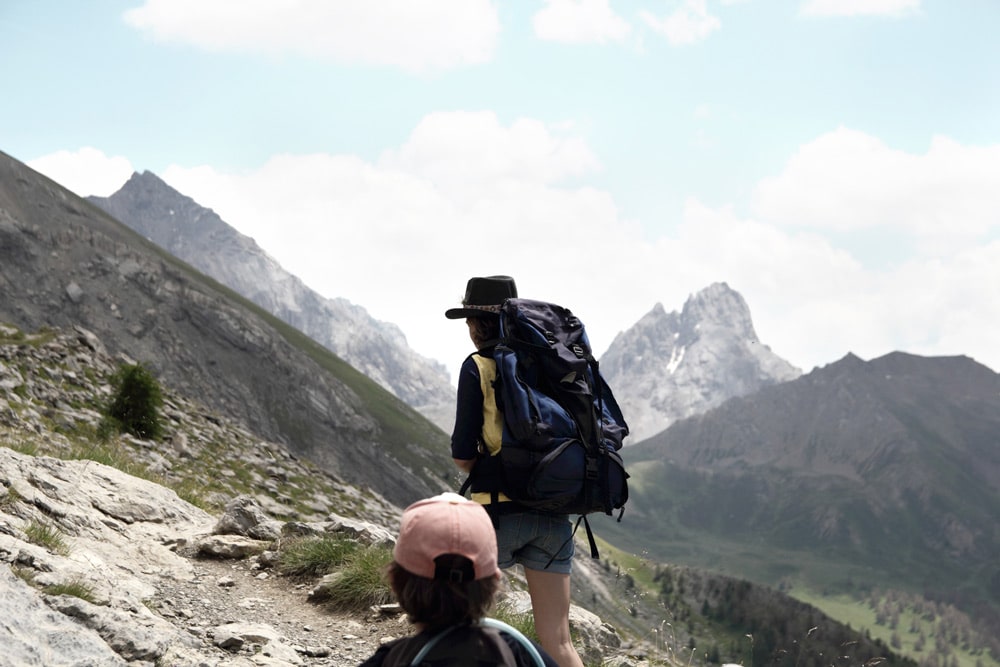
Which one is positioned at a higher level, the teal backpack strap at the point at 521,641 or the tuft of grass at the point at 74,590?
the teal backpack strap at the point at 521,641

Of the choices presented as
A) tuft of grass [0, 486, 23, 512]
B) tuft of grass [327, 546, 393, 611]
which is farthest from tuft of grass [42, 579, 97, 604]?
tuft of grass [327, 546, 393, 611]

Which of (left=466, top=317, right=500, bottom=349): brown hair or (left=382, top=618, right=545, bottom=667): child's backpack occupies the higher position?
(left=466, top=317, right=500, bottom=349): brown hair

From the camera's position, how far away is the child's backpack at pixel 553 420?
5.14 meters

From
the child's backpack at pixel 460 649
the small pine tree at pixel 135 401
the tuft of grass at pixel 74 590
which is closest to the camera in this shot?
the child's backpack at pixel 460 649

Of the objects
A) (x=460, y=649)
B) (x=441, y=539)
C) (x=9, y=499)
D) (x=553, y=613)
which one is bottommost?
(x=9, y=499)

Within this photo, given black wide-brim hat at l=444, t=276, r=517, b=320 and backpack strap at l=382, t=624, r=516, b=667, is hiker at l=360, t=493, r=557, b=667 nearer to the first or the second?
backpack strap at l=382, t=624, r=516, b=667

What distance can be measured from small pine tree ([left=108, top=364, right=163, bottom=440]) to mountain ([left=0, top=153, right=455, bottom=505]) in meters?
72.2

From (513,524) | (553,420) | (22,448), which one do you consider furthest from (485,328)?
(22,448)

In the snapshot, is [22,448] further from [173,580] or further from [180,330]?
[180,330]

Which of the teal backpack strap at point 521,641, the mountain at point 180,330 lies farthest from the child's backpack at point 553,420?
the mountain at point 180,330

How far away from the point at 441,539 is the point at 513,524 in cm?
197

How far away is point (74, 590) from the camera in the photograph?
647cm

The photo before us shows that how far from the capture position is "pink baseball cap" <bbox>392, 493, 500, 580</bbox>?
3.43 meters

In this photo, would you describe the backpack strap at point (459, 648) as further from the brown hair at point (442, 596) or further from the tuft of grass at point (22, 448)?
the tuft of grass at point (22, 448)
